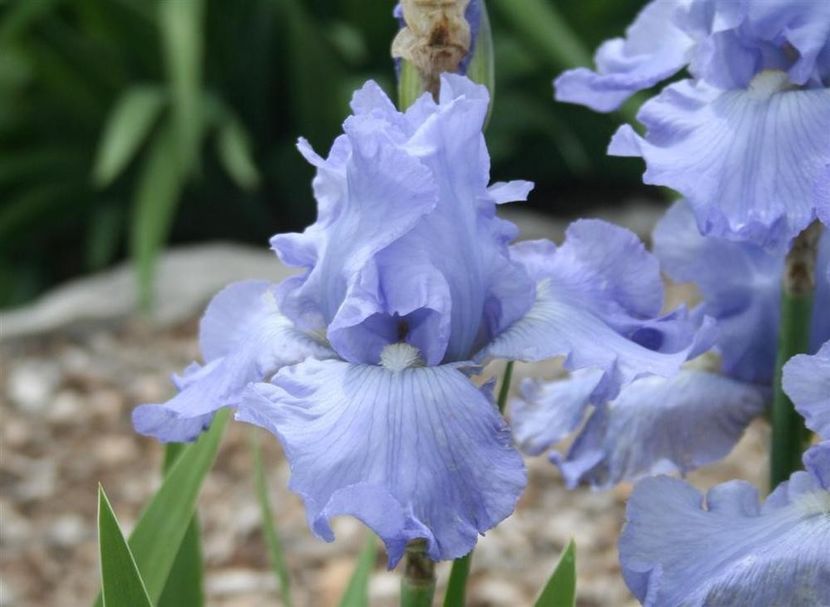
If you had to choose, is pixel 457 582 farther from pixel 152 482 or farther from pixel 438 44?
pixel 152 482

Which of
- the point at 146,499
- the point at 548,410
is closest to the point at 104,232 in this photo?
the point at 146,499

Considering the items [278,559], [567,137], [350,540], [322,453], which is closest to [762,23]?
[322,453]

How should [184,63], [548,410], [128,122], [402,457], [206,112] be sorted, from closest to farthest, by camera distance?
[402,457]
[548,410]
[184,63]
[128,122]
[206,112]

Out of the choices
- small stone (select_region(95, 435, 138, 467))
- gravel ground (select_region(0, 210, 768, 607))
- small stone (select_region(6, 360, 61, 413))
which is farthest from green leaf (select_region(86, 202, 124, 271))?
small stone (select_region(95, 435, 138, 467))

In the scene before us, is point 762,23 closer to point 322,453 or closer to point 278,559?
point 322,453

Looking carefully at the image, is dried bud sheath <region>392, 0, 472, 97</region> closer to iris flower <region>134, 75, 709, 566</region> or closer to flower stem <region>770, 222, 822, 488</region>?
iris flower <region>134, 75, 709, 566</region>

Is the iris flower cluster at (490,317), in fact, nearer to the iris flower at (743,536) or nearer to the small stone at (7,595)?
the iris flower at (743,536)
